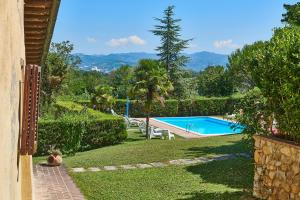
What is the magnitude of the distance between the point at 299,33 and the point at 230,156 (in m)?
8.02

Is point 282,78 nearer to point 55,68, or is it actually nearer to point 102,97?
point 55,68

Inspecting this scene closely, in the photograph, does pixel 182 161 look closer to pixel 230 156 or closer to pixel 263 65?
pixel 230 156

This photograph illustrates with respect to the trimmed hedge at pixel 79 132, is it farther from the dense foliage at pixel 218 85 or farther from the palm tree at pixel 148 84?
the dense foliage at pixel 218 85

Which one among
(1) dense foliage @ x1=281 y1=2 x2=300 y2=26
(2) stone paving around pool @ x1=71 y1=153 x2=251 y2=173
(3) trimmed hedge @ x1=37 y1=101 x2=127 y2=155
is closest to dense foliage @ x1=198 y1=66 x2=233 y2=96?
(1) dense foliage @ x1=281 y1=2 x2=300 y2=26

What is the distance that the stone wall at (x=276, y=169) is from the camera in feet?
26.8

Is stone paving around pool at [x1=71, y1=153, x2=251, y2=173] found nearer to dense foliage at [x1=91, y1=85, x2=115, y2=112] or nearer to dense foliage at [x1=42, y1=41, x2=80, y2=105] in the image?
dense foliage at [x1=42, y1=41, x2=80, y2=105]

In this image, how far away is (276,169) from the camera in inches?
344

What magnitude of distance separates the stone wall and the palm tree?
13.5 meters

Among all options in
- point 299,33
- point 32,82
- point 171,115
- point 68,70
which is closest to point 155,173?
point 299,33

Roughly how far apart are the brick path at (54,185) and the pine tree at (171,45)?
30.7 m

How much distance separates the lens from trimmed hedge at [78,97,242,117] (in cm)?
3512

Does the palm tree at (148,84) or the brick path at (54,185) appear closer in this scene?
the brick path at (54,185)

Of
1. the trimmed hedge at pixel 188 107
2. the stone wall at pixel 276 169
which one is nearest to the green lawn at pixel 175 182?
the stone wall at pixel 276 169

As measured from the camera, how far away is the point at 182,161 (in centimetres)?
1523
